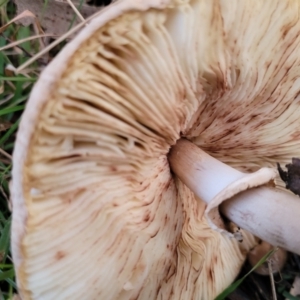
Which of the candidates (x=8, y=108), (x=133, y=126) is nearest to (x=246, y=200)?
(x=133, y=126)

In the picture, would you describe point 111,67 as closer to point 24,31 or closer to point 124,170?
point 124,170

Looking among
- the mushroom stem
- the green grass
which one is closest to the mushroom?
the mushroom stem

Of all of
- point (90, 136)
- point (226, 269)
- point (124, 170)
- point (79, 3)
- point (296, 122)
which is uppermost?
point (79, 3)

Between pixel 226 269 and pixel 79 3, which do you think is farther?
pixel 79 3

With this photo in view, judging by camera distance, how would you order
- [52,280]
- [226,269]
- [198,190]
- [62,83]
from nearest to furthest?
1. [62,83]
2. [52,280]
3. [198,190]
4. [226,269]

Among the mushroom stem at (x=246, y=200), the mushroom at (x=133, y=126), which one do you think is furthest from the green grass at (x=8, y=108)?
the mushroom stem at (x=246, y=200)

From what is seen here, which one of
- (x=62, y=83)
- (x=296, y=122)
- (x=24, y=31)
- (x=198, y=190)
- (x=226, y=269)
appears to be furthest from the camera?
(x=24, y=31)

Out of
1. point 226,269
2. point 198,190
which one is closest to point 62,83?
point 198,190

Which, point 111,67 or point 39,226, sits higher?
point 111,67
